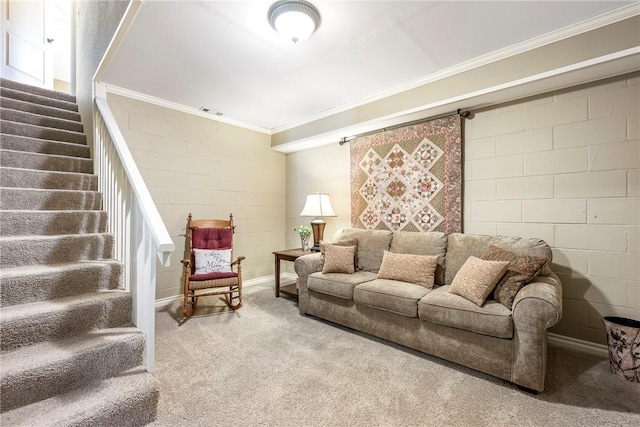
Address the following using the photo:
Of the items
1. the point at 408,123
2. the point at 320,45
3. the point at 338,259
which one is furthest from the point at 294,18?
the point at 338,259

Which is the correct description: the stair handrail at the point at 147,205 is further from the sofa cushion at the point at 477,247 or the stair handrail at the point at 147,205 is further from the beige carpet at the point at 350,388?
the sofa cushion at the point at 477,247

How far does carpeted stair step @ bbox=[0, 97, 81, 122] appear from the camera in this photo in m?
2.74

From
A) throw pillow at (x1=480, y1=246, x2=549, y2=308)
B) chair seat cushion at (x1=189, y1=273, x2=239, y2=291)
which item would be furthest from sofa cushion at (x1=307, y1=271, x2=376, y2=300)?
throw pillow at (x1=480, y1=246, x2=549, y2=308)

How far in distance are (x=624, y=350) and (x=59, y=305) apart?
351 centimetres

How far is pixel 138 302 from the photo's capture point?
1.65 metres

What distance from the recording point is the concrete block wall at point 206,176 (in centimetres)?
334

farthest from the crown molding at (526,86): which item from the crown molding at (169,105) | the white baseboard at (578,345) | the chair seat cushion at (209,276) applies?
the chair seat cushion at (209,276)

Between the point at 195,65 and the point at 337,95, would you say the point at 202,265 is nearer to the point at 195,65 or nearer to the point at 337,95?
the point at 195,65

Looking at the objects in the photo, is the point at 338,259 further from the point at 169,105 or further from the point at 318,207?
the point at 169,105

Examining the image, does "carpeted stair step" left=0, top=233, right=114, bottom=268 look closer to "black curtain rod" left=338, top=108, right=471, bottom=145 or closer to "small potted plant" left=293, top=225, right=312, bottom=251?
"small potted plant" left=293, top=225, right=312, bottom=251

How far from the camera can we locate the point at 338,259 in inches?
118

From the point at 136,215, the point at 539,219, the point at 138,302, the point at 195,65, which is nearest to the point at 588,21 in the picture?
the point at 539,219

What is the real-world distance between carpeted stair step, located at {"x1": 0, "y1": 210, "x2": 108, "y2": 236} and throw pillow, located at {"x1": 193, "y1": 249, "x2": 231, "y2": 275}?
1124 mm

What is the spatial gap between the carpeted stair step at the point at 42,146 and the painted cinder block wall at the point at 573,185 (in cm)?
387
